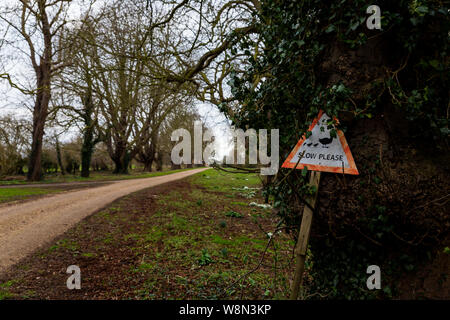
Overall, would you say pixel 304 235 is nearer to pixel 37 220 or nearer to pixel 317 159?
pixel 317 159

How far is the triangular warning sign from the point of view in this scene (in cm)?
211

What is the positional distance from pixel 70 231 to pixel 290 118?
5.83 metres

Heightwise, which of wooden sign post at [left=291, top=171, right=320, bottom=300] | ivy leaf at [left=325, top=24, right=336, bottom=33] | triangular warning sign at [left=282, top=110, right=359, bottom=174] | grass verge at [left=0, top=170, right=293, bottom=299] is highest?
ivy leaf at [left=325, top=24, right=336, bottom=33]

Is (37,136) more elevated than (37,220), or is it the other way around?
(37,136)

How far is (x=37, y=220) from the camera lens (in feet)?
20.6

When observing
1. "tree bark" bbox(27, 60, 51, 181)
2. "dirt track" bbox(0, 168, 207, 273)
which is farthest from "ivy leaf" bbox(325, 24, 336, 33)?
"tree bark" bbox(27, 60, 51, 181)

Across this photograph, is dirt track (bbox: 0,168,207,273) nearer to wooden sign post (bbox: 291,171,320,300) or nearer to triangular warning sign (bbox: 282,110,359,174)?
wooden sign post (bbox: 291,171,320,300)

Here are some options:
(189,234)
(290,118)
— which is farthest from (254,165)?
(189,234)

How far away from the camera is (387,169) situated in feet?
6.59

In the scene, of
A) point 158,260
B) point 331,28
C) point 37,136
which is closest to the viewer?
point 331,28

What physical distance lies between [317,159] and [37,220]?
7451mm

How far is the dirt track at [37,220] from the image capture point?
457 centimetres

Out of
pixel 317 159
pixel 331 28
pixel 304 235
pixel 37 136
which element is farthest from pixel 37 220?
pixel 37 136

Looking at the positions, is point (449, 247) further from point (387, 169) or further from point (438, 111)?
point (438, 111)
